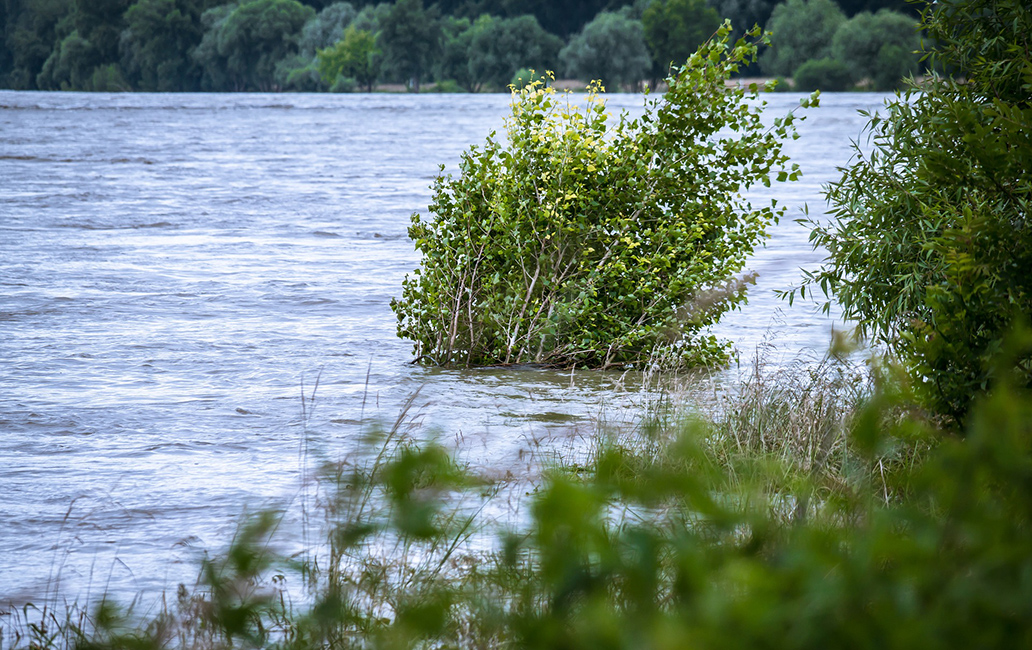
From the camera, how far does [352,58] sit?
393ft

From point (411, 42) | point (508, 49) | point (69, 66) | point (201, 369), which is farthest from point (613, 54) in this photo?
point (201, 369)

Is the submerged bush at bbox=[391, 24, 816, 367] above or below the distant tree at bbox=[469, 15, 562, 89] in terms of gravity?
below

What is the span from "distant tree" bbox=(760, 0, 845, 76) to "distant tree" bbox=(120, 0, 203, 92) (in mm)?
77575

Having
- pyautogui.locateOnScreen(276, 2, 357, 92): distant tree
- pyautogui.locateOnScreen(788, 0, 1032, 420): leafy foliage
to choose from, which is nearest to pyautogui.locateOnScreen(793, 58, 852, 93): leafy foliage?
pyautogui.locateOnScreen(276, 2, 357, 92): distant tree

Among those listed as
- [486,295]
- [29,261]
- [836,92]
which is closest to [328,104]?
[836,92]

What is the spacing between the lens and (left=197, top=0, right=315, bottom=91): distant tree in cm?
12375

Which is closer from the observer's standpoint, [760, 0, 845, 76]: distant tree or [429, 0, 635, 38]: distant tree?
[760, 0, 845, 76]: distant tree

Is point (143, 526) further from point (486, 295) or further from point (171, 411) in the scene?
point (486, 295)

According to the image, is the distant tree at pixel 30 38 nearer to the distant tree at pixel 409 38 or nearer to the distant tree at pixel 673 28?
the distant tree at pixel 409 38

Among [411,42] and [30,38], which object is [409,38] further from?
[30,38]

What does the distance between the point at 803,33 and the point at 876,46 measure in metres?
8.60

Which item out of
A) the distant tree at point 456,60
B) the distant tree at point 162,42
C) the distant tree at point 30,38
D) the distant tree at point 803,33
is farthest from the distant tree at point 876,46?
the distant tree at point 30,38

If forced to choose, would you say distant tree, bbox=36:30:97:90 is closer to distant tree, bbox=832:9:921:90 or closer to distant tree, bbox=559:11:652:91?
distant tree, bbox=559:11:652:91

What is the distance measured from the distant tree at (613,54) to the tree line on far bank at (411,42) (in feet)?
0.49
